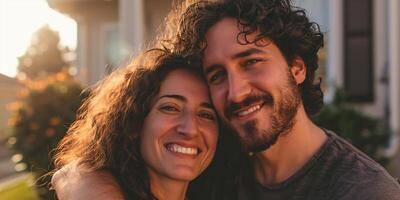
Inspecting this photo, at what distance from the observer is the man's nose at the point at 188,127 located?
8.77 ft

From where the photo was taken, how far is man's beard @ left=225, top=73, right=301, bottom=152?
2.56m

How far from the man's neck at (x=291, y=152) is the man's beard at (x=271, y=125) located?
7 cm

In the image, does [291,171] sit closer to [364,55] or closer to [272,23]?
[272,23]

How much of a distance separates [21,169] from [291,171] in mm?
6125

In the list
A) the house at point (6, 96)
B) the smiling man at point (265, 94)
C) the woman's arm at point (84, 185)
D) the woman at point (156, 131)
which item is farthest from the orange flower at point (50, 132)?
the smiling man at point (265, 94)

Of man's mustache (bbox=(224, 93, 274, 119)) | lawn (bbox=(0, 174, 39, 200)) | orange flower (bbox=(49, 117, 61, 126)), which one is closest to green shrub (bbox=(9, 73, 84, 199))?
orange flower (bbox=(49, 117, 61, 126))

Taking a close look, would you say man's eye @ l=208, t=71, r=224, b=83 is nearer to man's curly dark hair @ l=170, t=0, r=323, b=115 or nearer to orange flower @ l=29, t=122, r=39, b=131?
man's curly dark hair @ l=170, t=0, r=323, b=115

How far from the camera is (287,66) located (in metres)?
2.73

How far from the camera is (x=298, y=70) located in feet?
9.36

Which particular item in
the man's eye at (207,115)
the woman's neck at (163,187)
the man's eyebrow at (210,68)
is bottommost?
the woman's neck at (163,187)

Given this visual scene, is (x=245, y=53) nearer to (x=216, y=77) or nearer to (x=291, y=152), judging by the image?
(x=216, y=77)

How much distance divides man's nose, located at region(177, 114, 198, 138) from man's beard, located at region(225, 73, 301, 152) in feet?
0.70

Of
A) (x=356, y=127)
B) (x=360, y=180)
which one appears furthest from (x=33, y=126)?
(x=360, y=180)

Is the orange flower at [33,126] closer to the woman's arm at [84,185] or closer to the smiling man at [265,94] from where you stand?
the woman's arm at [84,185]
